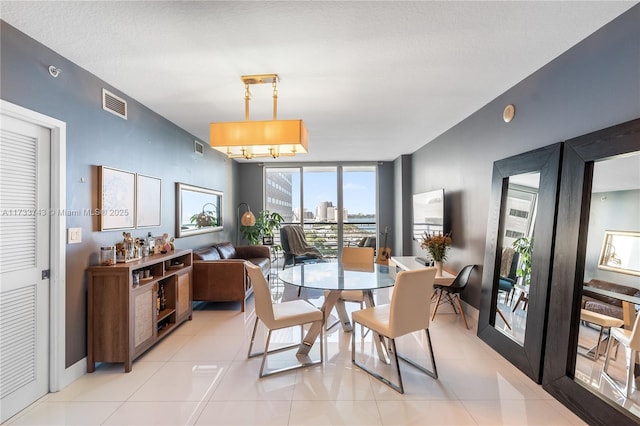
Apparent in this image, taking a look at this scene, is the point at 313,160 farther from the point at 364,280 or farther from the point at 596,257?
the point at 596,257

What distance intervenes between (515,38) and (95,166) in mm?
3462

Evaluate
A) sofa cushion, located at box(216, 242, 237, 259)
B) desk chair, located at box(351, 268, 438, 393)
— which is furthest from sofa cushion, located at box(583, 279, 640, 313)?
sofa cushion, located at box(216, 242, 237, 259)

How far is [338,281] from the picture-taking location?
2924 millimetres

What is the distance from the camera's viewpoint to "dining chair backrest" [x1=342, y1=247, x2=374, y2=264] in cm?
419

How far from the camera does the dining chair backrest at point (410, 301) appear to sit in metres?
2.23

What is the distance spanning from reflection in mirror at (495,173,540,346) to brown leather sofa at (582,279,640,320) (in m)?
0.56

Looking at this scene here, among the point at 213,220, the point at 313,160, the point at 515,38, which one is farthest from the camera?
the point at 313,160

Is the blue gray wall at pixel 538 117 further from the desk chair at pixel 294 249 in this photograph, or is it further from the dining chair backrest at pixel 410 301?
the desk chair at pixel 294 249

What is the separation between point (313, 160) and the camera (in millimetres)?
7195

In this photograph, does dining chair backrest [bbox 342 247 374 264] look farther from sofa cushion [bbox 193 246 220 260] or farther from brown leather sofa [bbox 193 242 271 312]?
sofa cushion [bbox 193 246 220 260]

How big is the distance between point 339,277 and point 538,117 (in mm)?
2298

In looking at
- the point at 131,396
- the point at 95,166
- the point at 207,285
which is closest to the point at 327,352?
the point at 131,396

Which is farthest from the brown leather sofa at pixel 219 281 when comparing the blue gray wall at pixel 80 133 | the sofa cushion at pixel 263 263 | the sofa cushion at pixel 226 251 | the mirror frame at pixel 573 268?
the mirror frame at pixel 573 268

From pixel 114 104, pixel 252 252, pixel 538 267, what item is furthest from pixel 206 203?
pixel 538 267
